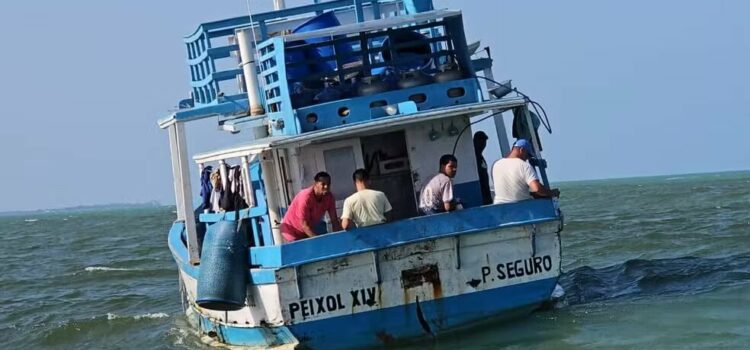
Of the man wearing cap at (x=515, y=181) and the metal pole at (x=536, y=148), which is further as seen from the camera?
the metal pole at (x=536, y=148)

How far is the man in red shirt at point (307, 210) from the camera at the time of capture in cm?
1213

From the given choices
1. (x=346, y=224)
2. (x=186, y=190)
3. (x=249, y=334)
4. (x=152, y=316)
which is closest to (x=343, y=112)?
(x=346, y=224)

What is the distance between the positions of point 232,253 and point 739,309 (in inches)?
221

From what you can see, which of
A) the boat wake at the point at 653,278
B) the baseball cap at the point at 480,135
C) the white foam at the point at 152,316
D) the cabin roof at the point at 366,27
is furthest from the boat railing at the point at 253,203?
the white foam at the point at 152,316

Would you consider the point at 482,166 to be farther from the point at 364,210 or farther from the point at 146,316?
the point at 146,316

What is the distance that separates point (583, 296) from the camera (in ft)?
51.8

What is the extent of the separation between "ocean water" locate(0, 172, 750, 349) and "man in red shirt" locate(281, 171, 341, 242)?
172 centimetres

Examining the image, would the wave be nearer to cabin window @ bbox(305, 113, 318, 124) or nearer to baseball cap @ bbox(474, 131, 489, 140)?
baseball cap @ bbox(474, 131, 489, 140)

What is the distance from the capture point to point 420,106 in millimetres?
13133

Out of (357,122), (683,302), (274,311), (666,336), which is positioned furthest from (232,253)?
(683,302)

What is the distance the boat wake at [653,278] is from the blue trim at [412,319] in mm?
1869

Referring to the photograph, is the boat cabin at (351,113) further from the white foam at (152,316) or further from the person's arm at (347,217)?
the white foam at (152,316)

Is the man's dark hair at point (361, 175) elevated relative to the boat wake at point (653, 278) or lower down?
elevated

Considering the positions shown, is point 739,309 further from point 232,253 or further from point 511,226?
point 232,253
